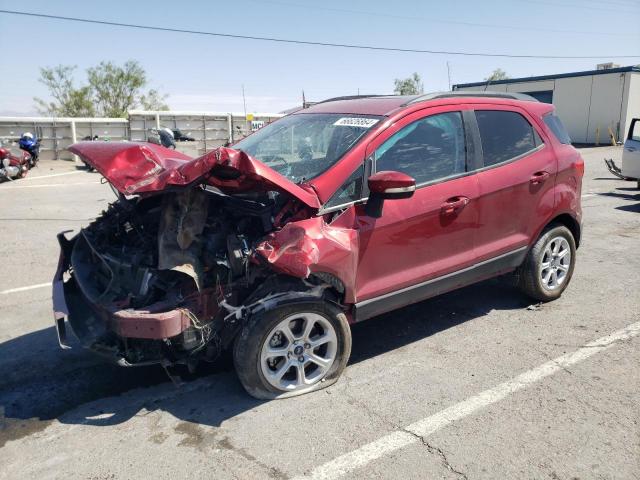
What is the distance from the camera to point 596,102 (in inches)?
1250

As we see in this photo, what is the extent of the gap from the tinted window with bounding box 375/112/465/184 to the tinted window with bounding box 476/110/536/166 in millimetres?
272

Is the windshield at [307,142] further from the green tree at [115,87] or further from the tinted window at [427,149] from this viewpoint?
the green tree at [115,87]

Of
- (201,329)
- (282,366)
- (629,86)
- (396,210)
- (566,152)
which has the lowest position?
(282,366)

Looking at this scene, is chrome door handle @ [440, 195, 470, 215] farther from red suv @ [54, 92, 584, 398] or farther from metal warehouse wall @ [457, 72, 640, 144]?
metal warehouse wall @ [457, 72, 640, 144]

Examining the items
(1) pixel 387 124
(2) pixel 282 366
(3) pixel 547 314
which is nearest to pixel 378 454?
(2) pixel 282 366

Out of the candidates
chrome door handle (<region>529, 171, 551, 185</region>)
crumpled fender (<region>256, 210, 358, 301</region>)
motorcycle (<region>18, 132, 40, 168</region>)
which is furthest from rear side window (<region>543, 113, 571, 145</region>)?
motorcycle (<region>18, 132, 40, 168</region>)

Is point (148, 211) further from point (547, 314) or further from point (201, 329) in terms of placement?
point (547, 314)

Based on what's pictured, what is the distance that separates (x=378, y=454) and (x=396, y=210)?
166cm

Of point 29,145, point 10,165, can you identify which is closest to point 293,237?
point 10,165

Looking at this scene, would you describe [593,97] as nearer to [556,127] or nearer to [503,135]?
[556,127]

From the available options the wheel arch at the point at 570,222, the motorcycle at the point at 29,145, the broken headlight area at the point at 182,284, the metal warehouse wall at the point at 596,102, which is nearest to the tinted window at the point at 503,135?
the wheel arch at the point at 570,222

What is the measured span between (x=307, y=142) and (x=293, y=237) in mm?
1224

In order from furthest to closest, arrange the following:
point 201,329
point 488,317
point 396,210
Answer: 1. point 488,317
2. point 396,210
3. point 201,329

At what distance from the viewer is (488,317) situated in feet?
16.3
